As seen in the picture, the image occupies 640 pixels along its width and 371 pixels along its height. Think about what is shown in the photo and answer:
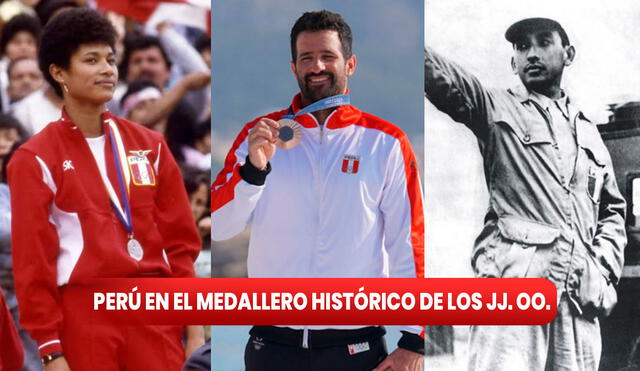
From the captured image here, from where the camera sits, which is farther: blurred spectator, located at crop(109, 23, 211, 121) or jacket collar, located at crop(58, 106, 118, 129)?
blurred spectator, located at crop(109, 23, 211, 121)

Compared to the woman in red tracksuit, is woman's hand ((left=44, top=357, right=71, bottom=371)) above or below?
below

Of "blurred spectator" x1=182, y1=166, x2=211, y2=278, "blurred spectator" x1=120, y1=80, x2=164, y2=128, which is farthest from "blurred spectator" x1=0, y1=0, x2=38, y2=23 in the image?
"blurred spectator" x1=182, y1=166, x2=211, y2=278

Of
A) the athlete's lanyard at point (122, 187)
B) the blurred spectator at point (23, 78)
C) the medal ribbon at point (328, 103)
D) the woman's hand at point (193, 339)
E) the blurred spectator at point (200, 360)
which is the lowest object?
the blurred spectator at point (200, 360)

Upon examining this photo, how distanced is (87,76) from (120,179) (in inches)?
19.6

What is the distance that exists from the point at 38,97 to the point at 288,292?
1641mm

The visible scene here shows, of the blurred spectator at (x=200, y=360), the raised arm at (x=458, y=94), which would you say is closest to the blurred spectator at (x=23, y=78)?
the blurred spectator at (x=200, y=360)

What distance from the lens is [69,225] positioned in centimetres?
408

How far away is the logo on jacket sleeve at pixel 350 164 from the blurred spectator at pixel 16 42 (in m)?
1.72

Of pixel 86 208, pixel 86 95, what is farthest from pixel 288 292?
pixel 86 95

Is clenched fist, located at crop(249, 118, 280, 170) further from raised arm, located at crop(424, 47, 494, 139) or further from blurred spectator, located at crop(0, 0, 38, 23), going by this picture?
blurred spectator, located at crop(0, 0, 38, 23)

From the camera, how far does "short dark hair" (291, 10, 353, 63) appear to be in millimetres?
4293

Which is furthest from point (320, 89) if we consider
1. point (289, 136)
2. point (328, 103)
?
point (289, 136)

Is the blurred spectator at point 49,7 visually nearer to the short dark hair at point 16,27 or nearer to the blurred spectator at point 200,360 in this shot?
the short dark hair at point 16,27

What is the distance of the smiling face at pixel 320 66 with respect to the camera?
424cm
